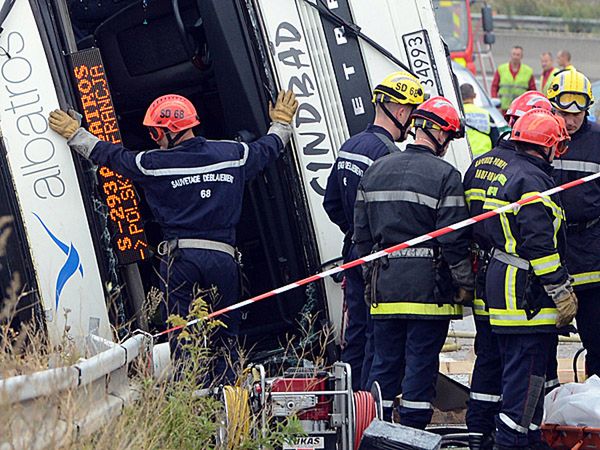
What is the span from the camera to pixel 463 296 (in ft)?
18.7

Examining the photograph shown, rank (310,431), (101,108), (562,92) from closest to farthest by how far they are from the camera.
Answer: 1. (310,431)
2. (101,108)
3. (562,92)

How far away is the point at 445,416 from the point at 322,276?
3.85 feet

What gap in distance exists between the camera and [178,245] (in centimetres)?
605

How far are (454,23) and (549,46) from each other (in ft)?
30.2

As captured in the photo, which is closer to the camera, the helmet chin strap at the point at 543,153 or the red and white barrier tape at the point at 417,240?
the red and white barrier tape at the point at 417,240

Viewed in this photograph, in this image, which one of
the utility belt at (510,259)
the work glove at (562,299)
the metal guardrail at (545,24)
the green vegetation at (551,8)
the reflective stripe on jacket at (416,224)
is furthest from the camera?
the green vegetation at (551,8)

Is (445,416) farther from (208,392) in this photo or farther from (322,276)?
(208,392)

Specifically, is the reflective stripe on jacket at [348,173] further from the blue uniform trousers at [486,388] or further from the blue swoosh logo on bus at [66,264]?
the blue swoosh logo on bus at [66,264]

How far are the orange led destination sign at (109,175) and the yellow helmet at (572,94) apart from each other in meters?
2.34

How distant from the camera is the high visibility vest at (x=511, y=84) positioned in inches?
668

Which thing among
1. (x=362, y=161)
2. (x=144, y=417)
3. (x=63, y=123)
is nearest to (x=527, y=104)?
(x=362, y=161)

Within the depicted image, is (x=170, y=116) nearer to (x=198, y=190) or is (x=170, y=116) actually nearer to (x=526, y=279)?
(x=198, y=190)

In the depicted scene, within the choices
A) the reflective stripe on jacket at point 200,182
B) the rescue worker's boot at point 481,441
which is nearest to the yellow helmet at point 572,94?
the reflective stripe on jacket at point 200,182

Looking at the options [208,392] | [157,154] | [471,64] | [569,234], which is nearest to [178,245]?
[157,154]
